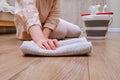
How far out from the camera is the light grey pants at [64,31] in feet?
4.86

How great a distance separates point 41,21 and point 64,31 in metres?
0.51

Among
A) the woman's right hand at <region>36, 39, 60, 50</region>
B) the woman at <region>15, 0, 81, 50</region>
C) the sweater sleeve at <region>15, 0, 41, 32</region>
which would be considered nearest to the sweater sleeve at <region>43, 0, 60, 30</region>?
the woman at <region>15, 0, 81, 50</region>

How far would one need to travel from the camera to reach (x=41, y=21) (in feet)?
3.49

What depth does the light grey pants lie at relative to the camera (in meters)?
1.48

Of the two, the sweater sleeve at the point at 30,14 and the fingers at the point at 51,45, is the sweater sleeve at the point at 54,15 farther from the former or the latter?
the fingers at the point at 51,45

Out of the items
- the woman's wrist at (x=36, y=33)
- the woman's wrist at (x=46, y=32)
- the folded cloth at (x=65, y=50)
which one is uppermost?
the woman's wrist at (x=36, y=33)

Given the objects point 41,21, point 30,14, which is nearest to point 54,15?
point 41,21

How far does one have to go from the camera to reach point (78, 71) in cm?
46

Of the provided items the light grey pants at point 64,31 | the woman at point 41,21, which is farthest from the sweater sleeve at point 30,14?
the light grey pants at point 64,31

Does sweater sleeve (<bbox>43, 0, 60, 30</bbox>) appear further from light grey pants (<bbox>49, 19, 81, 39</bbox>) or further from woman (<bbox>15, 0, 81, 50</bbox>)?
light grey pants (<bbox>49, 19, 81, 39</bbox>)

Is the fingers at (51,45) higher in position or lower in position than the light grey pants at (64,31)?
higher

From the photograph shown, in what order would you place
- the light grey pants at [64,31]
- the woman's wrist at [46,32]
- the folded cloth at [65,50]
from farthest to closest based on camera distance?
1. the light grey pants at [64,31]
2. the woman's wrist at [46,32]
3. the folded cloth at [65,50]

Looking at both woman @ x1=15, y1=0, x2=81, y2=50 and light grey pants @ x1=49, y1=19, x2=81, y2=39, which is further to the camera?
light grey pants @ x1=49, y1=19, x2=81, y2=39

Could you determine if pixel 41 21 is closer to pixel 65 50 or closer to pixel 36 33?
pixel 36 33
